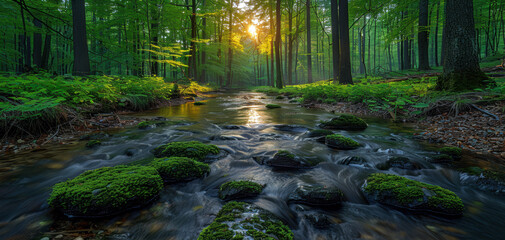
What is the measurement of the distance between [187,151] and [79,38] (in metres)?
Result: 7.96

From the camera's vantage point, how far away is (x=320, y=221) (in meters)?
1.92

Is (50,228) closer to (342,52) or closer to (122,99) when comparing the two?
(122,99)

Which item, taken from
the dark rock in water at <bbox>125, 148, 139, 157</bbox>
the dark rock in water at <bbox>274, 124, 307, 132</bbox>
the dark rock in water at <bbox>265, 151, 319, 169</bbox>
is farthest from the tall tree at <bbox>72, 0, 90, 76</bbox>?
the dark rock in water at <bbox>265, 151, 319, 169</bbox>

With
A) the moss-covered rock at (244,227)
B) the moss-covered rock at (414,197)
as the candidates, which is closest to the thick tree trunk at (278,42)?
the moss-covered rock at (414,197)

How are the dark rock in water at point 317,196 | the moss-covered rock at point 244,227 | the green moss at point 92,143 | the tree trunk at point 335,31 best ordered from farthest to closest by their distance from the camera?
the tree trunk at point 335,31 → the green moss at point 92,143 → the dark rock in water at point 317,196 → the moss-covered rock at point 244,227

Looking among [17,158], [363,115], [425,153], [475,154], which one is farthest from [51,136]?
[363,115]

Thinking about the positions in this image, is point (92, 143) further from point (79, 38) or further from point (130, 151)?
point (79, 38)

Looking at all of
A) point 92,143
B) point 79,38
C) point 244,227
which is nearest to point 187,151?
point 92,143

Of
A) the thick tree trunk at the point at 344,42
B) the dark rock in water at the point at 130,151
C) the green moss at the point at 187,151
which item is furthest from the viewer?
the thick tree trunk at the point at 344,42

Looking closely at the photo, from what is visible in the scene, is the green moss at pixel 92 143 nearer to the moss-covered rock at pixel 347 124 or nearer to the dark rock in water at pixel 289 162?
the dark rock in water at pixel 289 162

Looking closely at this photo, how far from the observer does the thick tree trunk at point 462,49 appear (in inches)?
216

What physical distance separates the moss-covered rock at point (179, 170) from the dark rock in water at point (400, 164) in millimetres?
2772

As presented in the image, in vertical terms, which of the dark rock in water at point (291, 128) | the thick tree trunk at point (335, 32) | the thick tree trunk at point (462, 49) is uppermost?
the thick tree trunk at point (335, 32)

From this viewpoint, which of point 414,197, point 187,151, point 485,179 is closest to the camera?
point 414,197
